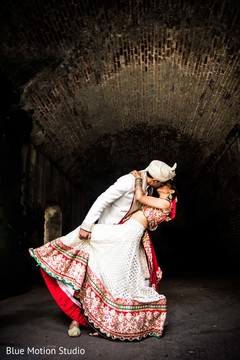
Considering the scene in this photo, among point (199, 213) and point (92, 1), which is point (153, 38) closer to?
point (92, 1)

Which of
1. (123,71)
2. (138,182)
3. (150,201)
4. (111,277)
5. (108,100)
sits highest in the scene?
(123,71)

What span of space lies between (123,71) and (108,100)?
105 centimetres

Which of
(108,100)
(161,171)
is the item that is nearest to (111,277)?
(161,171)

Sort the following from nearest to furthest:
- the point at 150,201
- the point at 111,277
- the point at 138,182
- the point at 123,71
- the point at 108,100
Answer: the point at 111,277
the point at 150,201
the point at 138,182
the point at 123,71
the point at 108,100

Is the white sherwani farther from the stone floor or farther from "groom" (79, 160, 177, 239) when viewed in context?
the stone floor

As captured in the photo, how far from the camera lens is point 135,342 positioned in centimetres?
302

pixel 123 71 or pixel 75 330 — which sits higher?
pixel 123 71

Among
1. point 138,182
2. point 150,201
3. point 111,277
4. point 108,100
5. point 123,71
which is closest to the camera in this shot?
point 111,277

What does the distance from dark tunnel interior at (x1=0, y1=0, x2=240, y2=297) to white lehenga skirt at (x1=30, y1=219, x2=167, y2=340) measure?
9.54ft

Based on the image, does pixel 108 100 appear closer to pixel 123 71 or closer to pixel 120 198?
pixel 123 71

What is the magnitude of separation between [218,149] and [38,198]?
477 centimetres

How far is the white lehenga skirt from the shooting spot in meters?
3.02

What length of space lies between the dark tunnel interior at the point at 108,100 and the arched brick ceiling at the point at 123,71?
20 mm

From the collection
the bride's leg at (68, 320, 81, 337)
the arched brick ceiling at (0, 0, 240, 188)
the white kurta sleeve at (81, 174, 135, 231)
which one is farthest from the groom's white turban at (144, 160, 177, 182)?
the arched brick ceiling at (0, 0, 240, 188)
